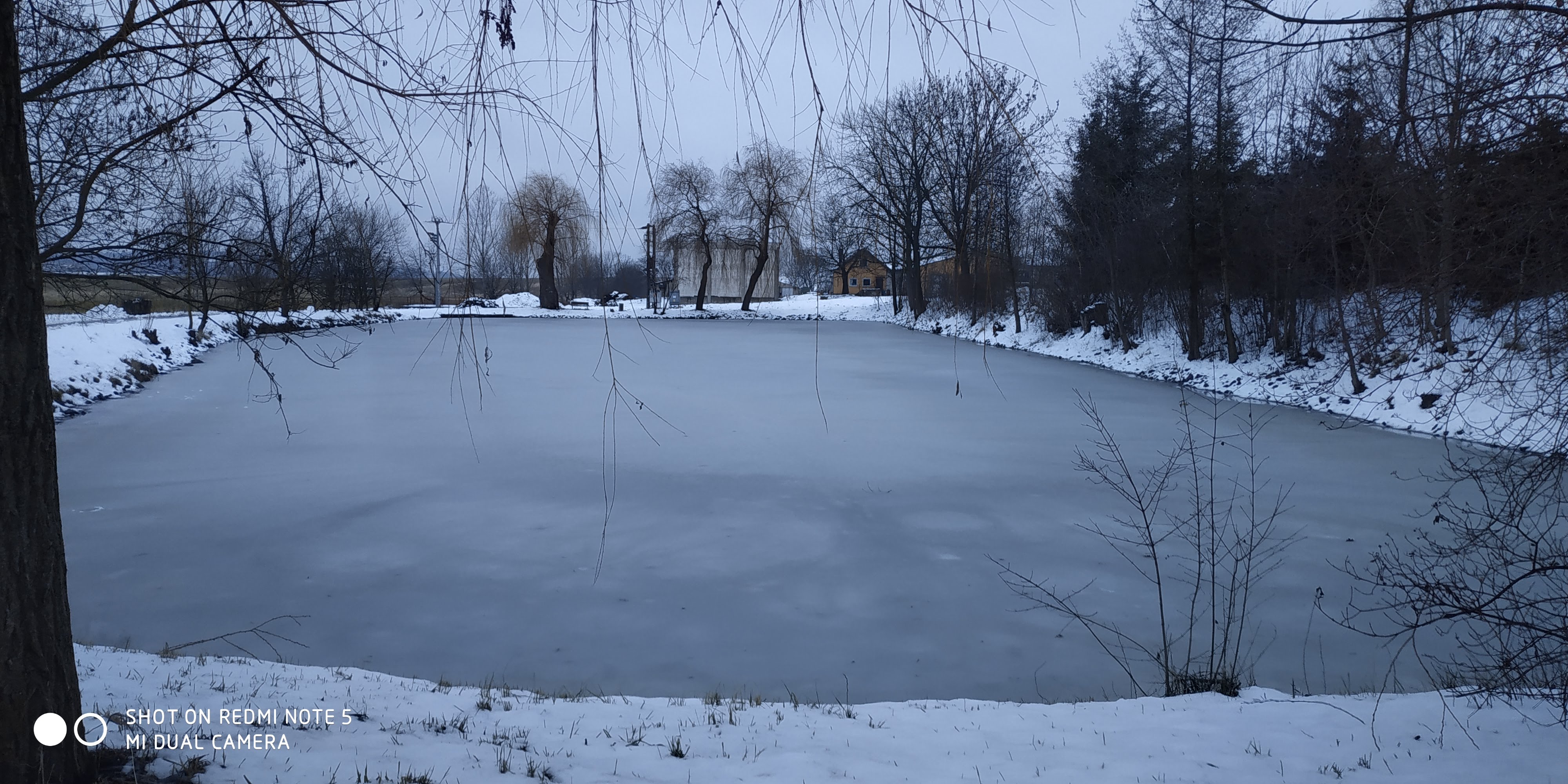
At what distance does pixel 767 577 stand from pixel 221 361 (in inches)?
712

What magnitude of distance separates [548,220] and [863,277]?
3297cm

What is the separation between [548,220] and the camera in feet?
6.97

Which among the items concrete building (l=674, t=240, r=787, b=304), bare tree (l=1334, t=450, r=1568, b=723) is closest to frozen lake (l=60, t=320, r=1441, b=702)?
bare tree (l=1334, t=450, r=1568, b=723)

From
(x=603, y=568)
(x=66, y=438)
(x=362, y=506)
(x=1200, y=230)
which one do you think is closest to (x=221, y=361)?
(x=66, y=438)

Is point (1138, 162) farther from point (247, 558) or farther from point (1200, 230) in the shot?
point (247, 558)

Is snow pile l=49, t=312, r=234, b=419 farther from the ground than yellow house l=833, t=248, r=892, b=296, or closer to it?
closer to it

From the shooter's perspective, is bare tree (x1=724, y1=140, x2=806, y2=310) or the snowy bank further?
the snowy bank

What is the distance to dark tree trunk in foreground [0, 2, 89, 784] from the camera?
170cm

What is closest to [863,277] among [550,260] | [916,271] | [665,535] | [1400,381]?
[1400,381]

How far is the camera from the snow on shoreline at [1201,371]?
4062mm

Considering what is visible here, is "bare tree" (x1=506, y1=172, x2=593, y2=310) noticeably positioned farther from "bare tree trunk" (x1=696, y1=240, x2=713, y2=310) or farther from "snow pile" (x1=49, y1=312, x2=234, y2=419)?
"bare tree trunk" (x1=696, y1=240, x2=713, y2=310)

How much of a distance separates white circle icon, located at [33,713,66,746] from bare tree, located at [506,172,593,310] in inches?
51.7

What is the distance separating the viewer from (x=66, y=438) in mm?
10133

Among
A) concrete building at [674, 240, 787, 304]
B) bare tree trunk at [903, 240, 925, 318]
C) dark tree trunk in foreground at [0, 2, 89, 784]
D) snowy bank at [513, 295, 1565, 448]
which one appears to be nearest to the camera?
dark tree trunk in foreground at [0, 2, 89, 784]
